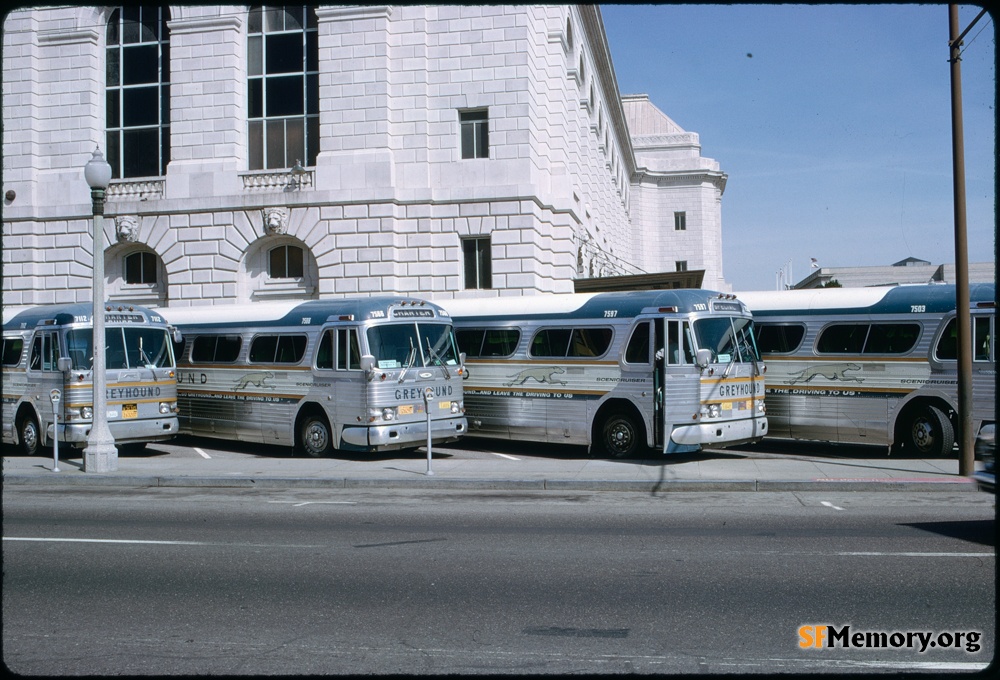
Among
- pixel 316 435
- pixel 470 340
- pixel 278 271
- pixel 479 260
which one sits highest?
pixel 479 260

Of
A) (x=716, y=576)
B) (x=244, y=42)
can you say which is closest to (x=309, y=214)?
(x=244, y=42)

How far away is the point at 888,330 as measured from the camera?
1630 cm

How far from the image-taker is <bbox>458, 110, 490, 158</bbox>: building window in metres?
29.3

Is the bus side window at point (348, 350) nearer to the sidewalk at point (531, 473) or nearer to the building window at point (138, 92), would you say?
the sidewalk at point (531, 473)

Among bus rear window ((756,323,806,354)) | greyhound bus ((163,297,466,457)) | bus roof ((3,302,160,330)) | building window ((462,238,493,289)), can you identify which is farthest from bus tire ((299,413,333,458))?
building window ((462,238,493,289))

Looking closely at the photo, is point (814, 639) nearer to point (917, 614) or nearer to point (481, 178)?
point (917, 614)

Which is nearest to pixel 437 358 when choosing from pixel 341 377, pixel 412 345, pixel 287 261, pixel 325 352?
pixel 412 345

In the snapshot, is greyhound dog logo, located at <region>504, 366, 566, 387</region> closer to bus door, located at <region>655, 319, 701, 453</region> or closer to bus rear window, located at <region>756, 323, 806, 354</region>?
bus door, located at <region>655, 319, 701, 453</region>

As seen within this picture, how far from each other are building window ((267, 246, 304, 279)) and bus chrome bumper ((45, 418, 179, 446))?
1248 cm

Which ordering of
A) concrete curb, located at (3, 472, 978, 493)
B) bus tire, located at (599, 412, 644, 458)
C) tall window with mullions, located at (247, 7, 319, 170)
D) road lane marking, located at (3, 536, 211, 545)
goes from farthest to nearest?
tall window with mullions, located at (247, 7, 319, 170) < bus tire, located at (599, 412, 644, 458) < concrete curb, located at (3, 472, 978, 493) < road lane marking, located at (3, 536, 211, 545)

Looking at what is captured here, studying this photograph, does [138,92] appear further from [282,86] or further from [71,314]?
[71,314]

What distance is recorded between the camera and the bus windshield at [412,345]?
16.6 metres

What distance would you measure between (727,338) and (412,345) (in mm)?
5663

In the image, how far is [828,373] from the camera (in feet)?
55.2
